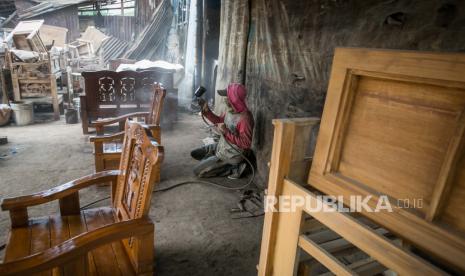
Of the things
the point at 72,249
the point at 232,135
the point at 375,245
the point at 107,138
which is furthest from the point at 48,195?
the point at 232,135

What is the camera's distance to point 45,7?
45.8 feet

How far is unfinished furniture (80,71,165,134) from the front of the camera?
17.1 ft

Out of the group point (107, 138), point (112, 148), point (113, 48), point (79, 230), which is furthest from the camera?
point (113, 48)

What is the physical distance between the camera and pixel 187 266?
2.46 metres

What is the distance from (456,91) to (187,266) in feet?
7.35

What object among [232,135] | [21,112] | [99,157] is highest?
[232,135]

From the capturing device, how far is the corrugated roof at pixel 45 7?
1362 centimetres

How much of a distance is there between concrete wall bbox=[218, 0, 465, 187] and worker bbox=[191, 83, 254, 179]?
0.26 m

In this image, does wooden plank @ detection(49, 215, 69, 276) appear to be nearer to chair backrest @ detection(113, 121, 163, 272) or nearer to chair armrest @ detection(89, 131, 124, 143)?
chair backrest @ detection(113, 121, 163, 272)

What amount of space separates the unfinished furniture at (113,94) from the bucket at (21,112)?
176 centimetres

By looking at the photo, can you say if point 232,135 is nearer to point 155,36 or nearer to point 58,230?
point 58,230

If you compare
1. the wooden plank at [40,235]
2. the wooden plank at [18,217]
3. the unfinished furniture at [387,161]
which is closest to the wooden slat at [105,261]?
the wooden plank at [40,235]

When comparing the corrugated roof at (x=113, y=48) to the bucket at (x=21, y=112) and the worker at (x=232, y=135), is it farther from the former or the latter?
the worker at (x=232, y=135)
